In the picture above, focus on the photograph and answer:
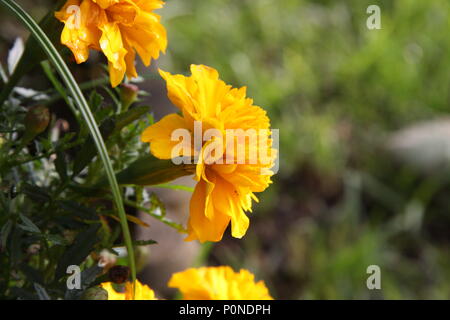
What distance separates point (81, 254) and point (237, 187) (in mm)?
135

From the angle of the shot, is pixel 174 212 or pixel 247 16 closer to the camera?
pixel 174 212

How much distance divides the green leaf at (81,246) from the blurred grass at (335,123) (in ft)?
3.55

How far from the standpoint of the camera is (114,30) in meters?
0.53

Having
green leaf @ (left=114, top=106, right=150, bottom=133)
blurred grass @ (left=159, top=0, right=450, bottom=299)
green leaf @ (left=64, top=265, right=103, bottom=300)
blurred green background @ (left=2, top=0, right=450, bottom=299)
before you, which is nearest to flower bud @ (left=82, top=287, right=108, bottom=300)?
green leaf @ (left=64, top=265, right=103, bottom=300)

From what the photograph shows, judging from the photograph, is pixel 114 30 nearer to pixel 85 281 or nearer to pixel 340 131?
pixel 85 281

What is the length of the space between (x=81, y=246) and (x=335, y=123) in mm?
1573

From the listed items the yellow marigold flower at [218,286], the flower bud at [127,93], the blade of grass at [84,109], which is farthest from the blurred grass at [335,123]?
the blade of grass at [84,109]

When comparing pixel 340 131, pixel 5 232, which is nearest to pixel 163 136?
pixel 5 232

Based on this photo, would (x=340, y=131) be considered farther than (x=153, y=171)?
Yes

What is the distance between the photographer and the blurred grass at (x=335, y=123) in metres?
1.68

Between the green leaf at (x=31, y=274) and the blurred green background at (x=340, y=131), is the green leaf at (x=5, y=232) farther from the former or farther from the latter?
the blurred green background at (x=340, y=131)

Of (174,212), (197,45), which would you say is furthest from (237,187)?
(197,45)

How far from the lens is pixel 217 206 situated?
52cm
